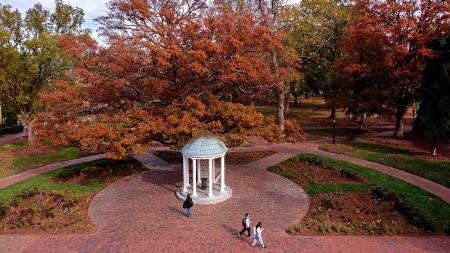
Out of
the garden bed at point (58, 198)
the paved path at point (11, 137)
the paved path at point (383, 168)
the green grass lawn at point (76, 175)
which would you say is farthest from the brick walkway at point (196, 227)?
the paved path at point (11, 137)

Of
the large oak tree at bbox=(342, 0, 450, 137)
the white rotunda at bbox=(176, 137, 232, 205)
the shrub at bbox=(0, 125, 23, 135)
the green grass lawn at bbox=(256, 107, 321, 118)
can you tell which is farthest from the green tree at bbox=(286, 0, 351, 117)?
the shrub at bbox=(0, 125, 23, 135)

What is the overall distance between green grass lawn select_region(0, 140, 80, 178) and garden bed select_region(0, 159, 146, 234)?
378cm

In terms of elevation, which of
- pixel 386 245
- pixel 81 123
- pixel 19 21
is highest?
pixel 19 21

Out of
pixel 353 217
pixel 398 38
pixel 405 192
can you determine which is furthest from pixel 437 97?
pixel 353 217

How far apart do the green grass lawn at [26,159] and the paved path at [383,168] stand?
18568mm

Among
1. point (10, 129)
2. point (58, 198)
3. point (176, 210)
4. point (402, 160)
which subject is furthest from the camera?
point (10, 129)

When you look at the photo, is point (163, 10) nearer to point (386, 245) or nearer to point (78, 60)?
point (78, 60)

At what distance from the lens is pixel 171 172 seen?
26.2 meters

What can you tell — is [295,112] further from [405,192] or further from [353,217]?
[353,217]

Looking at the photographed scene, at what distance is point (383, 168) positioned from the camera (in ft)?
85.5

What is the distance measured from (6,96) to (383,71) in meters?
35.7

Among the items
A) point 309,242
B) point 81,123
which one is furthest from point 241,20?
point 309,242

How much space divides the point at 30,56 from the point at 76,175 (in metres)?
14.5

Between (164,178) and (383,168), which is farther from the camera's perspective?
(383,168)
